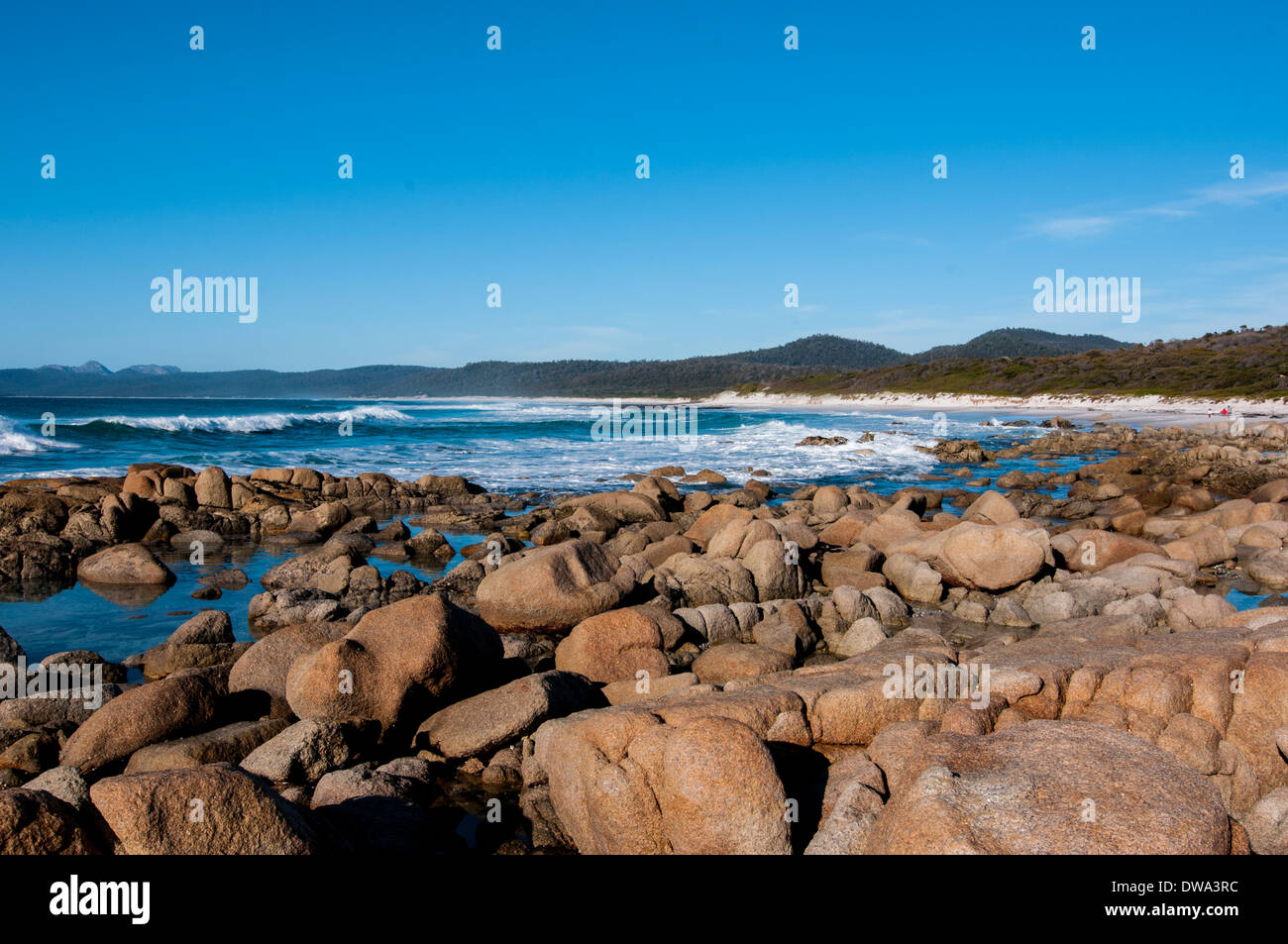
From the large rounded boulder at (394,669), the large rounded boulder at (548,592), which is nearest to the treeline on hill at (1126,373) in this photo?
the large rounded boulder at (548,592)

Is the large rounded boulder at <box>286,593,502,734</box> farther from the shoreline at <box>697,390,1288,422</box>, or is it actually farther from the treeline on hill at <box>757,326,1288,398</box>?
the treeline on hill at <box>757,326,1288,398</box>

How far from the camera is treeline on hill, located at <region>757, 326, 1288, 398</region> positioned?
6838 cm

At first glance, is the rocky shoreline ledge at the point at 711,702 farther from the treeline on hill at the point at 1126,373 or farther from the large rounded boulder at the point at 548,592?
the treeline on hill at the point at 1126,373

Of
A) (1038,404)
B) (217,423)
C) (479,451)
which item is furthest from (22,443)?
(1038,404)

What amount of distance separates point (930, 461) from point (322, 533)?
1045 inches

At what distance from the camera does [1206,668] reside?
6.38 meters

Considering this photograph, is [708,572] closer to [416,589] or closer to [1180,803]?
[416,589]

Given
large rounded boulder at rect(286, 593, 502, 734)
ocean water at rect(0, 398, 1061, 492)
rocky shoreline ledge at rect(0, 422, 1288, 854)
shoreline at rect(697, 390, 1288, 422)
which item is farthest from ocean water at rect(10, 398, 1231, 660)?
shoreline at rect(697, 390, 1288, 422)

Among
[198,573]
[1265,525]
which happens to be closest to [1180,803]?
[1265,525]

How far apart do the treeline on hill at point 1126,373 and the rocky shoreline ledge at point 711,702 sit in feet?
206

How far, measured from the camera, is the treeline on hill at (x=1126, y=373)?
6838cm

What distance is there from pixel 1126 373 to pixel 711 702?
3528 inches

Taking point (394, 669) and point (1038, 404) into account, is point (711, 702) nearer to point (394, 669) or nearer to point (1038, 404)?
point (394, 669)
